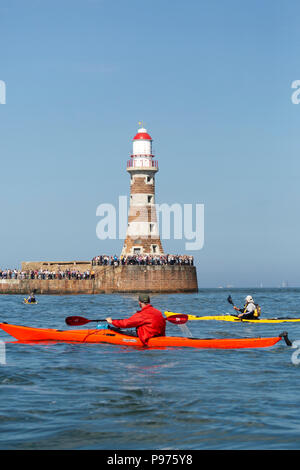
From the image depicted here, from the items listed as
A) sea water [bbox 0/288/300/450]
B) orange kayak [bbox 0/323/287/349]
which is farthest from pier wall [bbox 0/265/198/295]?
sea water [bbox 0/288/300/450]

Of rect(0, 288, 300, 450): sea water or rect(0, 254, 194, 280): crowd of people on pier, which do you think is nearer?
rect(0, 288, 300, 450): sea water

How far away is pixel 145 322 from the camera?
14.4 m

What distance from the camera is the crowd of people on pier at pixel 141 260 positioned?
5891 centimetres

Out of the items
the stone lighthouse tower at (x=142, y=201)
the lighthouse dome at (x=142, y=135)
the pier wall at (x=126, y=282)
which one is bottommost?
the pier wall at (x=126, y=282)

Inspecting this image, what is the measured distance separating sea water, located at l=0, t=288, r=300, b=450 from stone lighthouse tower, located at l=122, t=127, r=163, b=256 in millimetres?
45088

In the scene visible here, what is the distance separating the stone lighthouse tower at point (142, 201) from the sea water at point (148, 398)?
4509 cm

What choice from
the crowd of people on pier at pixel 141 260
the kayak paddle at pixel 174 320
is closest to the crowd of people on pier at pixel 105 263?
the crowd of people on pier at pixel 141 260

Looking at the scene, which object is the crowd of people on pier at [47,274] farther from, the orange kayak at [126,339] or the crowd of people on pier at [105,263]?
the orange kayak at [126,339]

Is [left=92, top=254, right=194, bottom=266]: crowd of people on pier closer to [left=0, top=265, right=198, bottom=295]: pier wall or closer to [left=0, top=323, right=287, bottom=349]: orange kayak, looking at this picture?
[left=0, top=265, right=198, bottom=295]: pier wall

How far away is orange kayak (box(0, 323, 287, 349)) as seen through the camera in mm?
14672

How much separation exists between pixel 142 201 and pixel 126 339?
1801 inches
